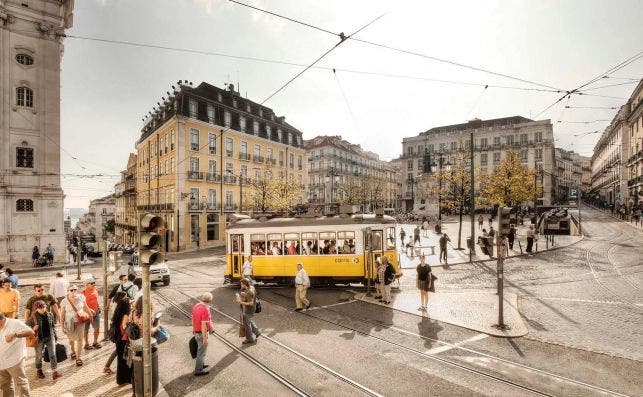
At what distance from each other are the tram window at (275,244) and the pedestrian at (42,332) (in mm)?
8819

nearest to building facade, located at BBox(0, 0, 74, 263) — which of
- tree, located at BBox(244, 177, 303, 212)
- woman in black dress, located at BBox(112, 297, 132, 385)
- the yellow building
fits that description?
the yellow building

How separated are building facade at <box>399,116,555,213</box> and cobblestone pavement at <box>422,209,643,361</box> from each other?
3553 cm

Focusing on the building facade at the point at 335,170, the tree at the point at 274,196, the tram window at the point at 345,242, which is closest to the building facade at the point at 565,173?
the building facade at the point at 335,170

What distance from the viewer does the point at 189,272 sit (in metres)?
21.1

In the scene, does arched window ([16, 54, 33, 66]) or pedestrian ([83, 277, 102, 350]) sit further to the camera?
arched window ([16, 54, 33, 66])

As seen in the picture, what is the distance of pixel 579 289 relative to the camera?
529 inches

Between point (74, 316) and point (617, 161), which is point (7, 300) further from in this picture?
point (617, 161)

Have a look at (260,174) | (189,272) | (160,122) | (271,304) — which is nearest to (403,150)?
(260,174)

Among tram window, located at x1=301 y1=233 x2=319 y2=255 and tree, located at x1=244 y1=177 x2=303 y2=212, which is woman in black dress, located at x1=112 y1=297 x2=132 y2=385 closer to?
tram window, located at x1=301 y1=233 x2=319 y2=255

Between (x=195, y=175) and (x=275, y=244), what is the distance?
26744 mm

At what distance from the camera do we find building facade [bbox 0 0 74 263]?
25.4 m

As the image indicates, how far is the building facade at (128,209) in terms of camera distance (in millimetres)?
55062

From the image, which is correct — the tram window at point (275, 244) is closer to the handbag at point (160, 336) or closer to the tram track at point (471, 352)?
the tram track at point (471, 352)

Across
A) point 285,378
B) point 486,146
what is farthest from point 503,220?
point 486,146
